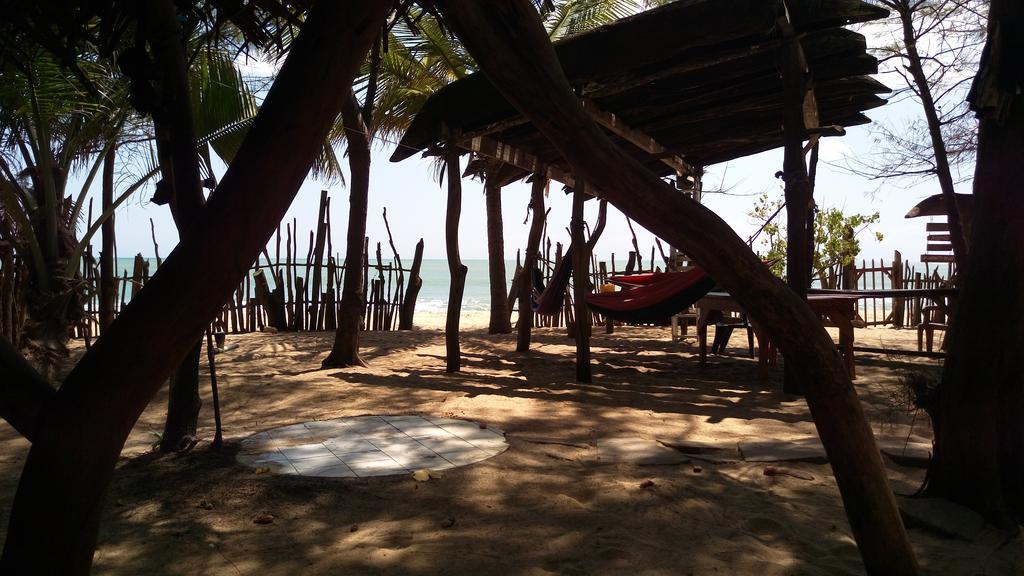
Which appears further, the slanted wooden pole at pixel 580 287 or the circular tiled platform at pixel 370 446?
the slanted wooden pole at pixel 580 287

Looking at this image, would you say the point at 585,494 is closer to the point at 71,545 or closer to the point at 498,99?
the point at 71,545

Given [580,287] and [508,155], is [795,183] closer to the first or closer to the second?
[580,287]

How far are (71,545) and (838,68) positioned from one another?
455 cm

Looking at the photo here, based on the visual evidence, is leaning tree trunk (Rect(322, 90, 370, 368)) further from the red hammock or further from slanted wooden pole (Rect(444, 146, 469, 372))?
the red hammock

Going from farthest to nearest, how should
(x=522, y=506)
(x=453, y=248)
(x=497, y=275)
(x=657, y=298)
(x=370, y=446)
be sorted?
(x=497, y=275), (x=453, y=248), (x=657, y=298), (x=370, y=446), (x=522, y=506)

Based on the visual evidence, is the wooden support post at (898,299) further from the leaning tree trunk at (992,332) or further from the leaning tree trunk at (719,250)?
the leaning tree trunk at (719,250)

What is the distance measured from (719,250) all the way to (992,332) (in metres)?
1.14

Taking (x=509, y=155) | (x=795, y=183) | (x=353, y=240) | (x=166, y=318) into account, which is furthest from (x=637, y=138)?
(x=166, y=318)

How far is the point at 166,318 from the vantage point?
4.16ft

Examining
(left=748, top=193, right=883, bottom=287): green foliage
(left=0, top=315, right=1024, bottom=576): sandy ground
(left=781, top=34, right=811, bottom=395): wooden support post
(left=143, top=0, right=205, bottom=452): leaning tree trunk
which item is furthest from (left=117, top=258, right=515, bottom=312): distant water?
(left=143, top=0, right=205, bottom=452): leaning tree trunk

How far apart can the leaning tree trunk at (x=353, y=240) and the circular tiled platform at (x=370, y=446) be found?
215 centimetres

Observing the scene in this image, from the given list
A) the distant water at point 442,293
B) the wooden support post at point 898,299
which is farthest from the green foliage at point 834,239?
the distant water at point 442,293

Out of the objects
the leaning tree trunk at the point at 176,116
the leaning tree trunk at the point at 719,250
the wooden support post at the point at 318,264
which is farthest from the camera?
the wooden support post at the point at 318,264

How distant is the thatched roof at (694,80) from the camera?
3742 millimetres
